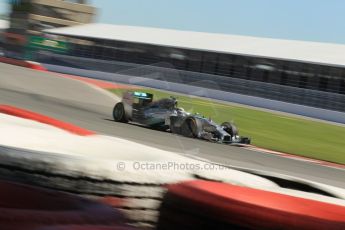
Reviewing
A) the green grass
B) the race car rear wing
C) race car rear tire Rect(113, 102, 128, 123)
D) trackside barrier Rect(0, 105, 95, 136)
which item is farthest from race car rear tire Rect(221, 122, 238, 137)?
trackside barrier Rect(0, 105, 95, 136)

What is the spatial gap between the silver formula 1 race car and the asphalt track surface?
0.70 ft

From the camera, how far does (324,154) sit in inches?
543

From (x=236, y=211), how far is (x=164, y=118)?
8.75 metres

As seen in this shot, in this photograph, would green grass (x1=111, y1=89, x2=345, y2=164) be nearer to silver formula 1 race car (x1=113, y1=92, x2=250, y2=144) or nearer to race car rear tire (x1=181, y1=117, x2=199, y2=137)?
silver formula 1 race car (x1=113, y1=92, x2=250, y2=144)

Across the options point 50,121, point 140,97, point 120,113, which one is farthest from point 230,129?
point 50,121

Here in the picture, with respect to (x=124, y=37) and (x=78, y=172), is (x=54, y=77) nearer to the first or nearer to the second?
(x=78, y=172)

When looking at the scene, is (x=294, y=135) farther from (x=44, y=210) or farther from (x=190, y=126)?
(x=44, y=210)

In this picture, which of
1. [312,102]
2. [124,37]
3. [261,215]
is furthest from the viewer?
[124,37]

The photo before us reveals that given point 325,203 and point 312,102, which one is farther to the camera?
point 312,102

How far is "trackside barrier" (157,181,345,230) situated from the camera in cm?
230

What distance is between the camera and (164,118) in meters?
11.1

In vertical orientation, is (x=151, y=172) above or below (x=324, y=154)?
above

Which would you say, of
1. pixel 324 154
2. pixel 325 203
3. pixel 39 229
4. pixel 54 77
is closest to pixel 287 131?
pixel 324 154

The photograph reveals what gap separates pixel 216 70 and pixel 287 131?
772 inches
